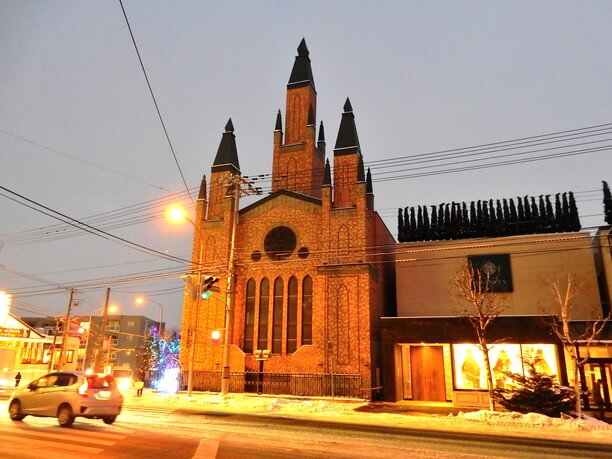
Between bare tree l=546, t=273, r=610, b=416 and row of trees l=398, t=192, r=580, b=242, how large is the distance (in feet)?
17.2

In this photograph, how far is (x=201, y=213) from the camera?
35.1 m

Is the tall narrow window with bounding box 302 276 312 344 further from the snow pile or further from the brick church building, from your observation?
the snow pile

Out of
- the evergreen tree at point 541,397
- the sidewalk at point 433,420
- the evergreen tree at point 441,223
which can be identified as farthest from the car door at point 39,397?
the evergreen tree at point 441,223

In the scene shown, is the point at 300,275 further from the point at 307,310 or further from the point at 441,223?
the point at 441,223

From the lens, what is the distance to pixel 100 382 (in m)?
13.4

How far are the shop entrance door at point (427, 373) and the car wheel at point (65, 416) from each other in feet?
70.1

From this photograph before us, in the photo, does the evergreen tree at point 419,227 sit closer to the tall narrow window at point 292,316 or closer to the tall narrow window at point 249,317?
the tall narrow window at point 292,316

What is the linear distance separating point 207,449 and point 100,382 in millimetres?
5420

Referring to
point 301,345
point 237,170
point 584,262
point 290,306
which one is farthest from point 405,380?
point 237,170

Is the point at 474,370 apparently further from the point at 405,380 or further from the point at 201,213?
the point at 201,213

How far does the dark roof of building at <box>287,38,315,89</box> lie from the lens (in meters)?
39.1

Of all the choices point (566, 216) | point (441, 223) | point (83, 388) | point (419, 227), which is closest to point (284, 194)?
point (419, 227)

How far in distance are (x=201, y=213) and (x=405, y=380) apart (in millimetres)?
18744

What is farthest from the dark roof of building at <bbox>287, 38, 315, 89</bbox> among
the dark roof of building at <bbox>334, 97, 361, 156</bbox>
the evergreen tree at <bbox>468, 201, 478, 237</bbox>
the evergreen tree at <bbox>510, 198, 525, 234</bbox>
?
the evergreen tree at <bbox>510, 198, 525, 234</bbox>
